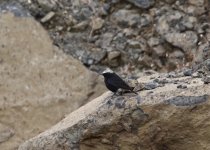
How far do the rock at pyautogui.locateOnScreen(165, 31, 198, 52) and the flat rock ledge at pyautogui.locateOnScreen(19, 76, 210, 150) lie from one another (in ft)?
11.7

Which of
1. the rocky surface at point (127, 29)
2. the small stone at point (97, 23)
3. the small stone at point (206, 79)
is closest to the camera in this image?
the small stone at point (206, 79)

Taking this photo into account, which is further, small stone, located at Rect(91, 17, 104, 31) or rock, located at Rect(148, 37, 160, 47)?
small stone, located at Rect(91, 17, 104, 31)

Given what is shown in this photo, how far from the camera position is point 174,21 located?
905cm

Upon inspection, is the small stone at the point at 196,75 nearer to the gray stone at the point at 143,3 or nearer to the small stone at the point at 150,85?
the small stone at the point at 150,85

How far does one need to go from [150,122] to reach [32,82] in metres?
3.75

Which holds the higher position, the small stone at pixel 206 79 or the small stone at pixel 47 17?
the small stone at pixel 206 79

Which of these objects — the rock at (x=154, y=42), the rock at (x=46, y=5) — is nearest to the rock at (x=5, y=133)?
the rock at (x=46, y=5)

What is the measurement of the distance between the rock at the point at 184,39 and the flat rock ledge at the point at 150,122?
3564 millimetres

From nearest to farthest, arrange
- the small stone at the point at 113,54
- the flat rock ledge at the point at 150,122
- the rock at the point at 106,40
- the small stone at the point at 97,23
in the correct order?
the flat rock ledge at the point at 150,122 → the small stone at the point at 113,54 → the rock at the point at 106,40 → the small stone at the point at 97,23

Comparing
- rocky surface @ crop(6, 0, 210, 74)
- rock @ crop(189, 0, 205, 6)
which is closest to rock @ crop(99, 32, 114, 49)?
rocky surface @ crop(6, 0, 210, 74)

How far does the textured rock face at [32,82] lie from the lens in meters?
8.09

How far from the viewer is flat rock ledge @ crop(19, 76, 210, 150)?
4.94 metres

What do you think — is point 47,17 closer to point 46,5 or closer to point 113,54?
point 46,5

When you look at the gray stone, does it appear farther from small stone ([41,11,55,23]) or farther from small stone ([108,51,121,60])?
small stone ([41,11,55,23])
